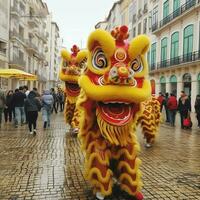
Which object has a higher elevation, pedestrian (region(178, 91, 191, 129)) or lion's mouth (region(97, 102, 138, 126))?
lion's mouth (region(97, 102, 138, 126))

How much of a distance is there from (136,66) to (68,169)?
2.79 meters

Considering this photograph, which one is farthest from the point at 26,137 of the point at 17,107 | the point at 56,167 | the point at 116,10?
the point at 116,10

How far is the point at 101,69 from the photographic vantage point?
5.14 meters

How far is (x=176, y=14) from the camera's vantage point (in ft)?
104

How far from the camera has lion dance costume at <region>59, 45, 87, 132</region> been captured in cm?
1125

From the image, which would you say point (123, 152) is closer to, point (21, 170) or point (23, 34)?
point (21, 170)

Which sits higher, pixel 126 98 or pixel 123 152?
pixel 126 98

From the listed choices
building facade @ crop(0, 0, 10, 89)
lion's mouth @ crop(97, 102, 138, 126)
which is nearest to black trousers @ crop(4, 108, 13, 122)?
lion's mouth @ crop(97, 102, 138, 126)

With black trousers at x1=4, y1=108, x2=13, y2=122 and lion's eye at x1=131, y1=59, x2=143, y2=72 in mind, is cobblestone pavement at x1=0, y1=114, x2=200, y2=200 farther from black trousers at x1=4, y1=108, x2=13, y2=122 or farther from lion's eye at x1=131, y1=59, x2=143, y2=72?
black trousers at x1=4, y1=108, x2=13, y2=122

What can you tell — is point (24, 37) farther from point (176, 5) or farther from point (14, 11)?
point (176, 5)

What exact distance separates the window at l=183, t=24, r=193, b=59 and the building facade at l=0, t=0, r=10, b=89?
1595 centimetres

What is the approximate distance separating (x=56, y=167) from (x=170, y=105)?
9.91 meters

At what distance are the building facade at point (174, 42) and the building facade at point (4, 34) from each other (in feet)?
45.0

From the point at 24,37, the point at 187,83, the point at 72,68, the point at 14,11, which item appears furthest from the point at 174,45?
the point at 72,68
